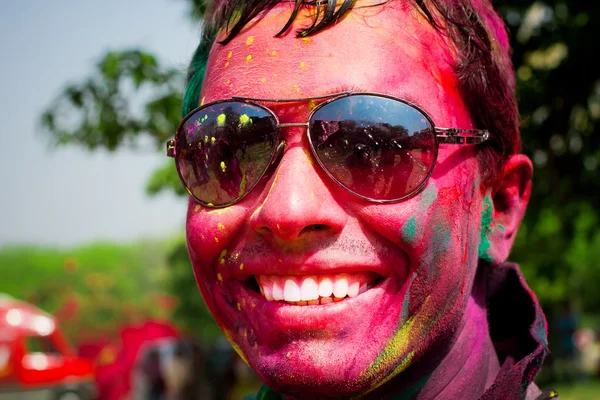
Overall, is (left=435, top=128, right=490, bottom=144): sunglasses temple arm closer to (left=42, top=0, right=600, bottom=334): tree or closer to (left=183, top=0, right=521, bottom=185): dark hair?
(left=183, top=0, right=521, bottom=185): dark hair

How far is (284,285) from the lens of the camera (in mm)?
1503

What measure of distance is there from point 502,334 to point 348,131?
2.96ft

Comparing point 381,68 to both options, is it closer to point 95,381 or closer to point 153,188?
point 153,188

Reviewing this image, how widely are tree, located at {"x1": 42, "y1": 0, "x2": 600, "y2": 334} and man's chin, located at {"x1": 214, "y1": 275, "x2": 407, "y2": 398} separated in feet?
11.6

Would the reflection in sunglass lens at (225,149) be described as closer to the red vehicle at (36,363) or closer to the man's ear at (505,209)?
the man's ear at (505,209)

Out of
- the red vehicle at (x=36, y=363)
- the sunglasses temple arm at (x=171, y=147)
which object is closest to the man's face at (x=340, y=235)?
the sunglasses temple arm at (x=171, y=147)

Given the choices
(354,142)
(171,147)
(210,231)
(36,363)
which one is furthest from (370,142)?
(36,363)

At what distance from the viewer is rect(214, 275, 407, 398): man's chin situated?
4.64 ft

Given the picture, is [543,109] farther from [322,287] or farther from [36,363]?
[36,363]

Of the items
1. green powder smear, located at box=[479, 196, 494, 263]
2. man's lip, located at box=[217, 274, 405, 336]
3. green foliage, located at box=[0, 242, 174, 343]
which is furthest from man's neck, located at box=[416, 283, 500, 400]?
green foliage, located at box=[0, 242, 174, 343]

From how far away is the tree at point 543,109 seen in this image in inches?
196

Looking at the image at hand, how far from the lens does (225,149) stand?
1594 millimetres

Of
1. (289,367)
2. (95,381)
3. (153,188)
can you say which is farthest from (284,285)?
(95,381)

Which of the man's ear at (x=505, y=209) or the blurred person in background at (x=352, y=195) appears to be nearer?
the blurred person in background at (x=352, y=195)
